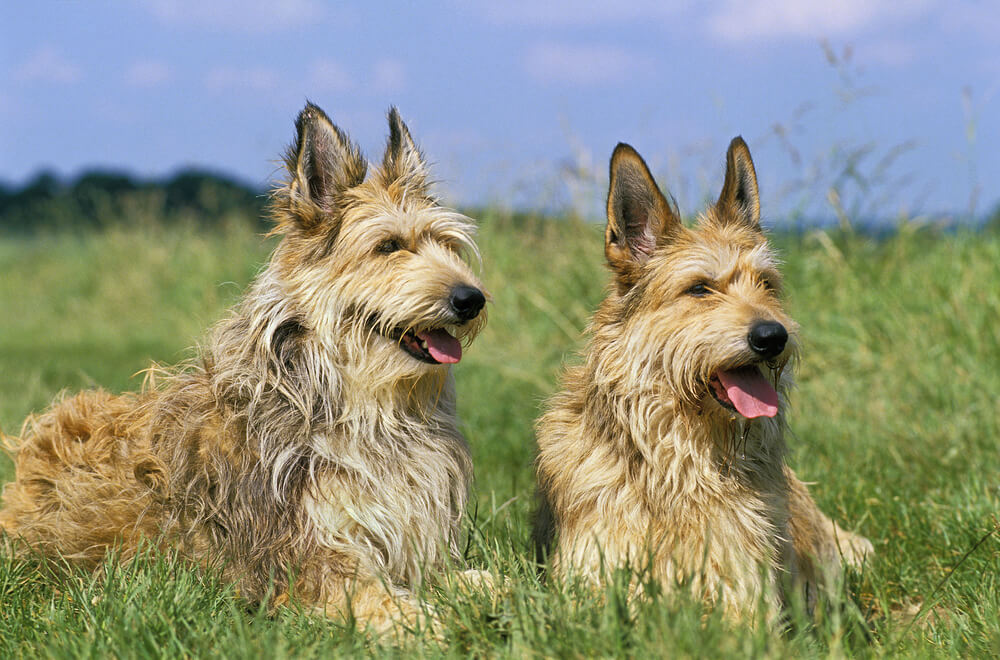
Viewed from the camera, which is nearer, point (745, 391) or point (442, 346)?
point (745, 391)

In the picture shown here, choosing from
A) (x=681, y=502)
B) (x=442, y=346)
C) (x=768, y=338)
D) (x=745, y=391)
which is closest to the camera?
(x=768, y=338)

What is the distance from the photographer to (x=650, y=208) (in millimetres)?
3680

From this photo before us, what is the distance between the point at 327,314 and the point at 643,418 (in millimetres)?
1258

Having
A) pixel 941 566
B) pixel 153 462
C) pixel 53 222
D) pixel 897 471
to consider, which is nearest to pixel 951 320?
pixel 897 471

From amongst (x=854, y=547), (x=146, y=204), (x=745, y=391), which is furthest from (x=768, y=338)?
(x=146, y=204)

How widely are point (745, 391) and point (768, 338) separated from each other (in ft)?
0.82

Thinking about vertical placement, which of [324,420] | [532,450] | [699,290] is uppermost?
[699,290]

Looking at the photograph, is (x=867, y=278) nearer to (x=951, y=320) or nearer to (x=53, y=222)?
(x=951, y=320)

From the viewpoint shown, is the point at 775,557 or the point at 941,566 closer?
the point at 775,557

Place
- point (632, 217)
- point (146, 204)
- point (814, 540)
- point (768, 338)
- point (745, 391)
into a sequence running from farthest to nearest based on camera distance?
point (146, 204) < point (814, 540) < point (632, 217) < point (745, 391) < point (768, 338)

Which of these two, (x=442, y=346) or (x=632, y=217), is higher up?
(x=632, y=217)

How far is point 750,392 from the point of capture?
11.1ft

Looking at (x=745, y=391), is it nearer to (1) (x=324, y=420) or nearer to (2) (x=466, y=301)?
(2) (x=466, y=301)

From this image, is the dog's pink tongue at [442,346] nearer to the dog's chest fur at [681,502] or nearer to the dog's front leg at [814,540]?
the dog's chest fur at [681,502]
